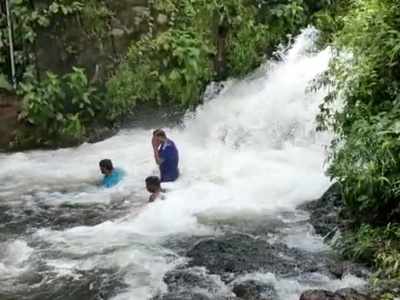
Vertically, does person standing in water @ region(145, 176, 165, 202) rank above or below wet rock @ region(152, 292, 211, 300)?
above

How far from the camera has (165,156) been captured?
9.41 meters

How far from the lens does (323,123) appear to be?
875 centimetres

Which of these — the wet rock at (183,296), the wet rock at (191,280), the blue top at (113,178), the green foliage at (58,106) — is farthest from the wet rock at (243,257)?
the green foliage at (58,106)

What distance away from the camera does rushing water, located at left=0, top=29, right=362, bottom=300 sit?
6863mm

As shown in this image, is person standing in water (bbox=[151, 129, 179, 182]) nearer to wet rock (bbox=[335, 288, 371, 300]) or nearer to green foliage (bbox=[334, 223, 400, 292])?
green foliage (bbox=[334, 223, 400, 292])

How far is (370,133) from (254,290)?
1976mm

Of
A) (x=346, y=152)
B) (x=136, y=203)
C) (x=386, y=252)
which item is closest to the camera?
(x=386, y=252)

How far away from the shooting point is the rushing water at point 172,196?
22.5 ft

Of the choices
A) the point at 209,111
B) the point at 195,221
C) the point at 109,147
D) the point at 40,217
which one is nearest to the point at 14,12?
the point at 109,147

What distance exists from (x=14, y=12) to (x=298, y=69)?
4965mm

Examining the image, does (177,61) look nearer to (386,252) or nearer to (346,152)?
(346,152)

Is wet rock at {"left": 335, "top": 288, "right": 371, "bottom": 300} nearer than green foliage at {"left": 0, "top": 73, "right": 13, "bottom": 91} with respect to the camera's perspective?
Yes

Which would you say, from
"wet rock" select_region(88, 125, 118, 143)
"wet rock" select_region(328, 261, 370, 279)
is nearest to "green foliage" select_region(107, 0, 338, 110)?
"wet rock" select_region(88, 125, 118, 143)

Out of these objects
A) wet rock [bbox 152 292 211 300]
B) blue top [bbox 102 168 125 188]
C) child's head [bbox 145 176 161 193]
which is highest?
child's head [bbox 145 176 161 193]
